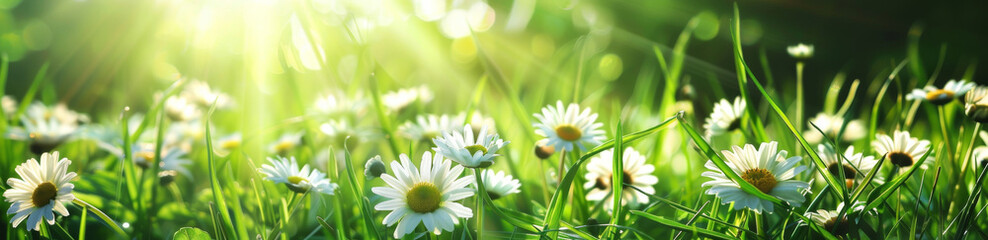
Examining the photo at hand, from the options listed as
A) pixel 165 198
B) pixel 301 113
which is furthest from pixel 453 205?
pixel 301 113

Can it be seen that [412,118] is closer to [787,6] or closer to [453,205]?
[453,205]

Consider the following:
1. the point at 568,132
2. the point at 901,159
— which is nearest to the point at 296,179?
the point at 568,132

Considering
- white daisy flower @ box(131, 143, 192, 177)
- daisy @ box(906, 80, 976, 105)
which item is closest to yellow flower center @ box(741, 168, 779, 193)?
daisy @ box(906, 80, 976, 105)

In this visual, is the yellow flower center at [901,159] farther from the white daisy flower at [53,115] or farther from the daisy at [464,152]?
the white daisy flower at [53,115]

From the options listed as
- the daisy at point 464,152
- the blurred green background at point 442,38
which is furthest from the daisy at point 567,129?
the blurred green background at point 442,38

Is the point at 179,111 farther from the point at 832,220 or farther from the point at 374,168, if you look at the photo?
the point at 832,220

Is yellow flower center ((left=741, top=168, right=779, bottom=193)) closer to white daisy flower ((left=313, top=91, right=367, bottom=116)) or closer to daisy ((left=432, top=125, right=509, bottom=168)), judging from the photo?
daisy ((left=432, top=125, right=509, bottom=168))

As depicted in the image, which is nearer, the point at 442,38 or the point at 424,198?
the point at 424,198
